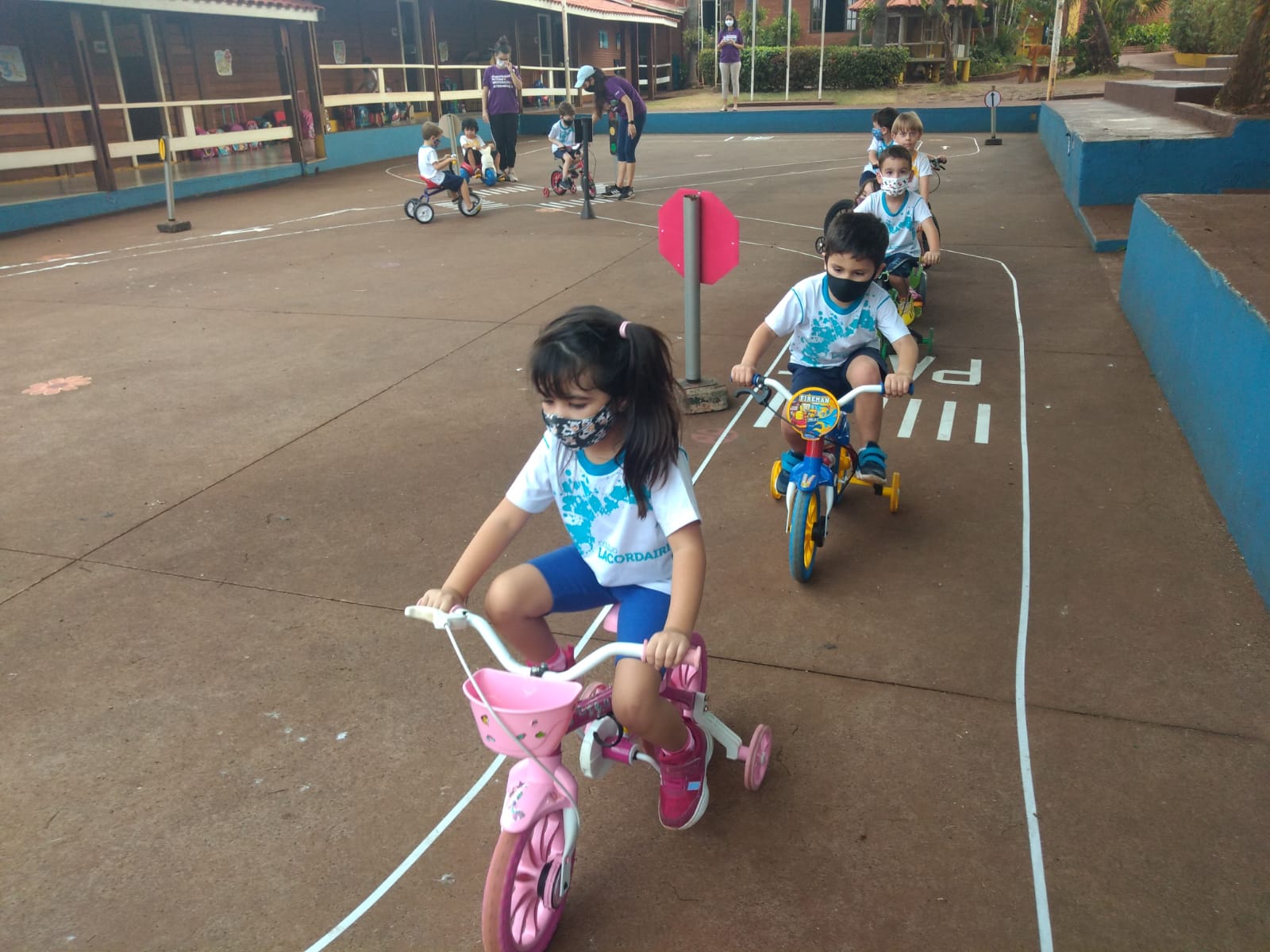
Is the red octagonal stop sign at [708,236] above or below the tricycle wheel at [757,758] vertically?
above

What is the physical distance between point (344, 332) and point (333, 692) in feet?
16.6

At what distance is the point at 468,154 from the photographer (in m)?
14.9

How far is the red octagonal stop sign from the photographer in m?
5.70

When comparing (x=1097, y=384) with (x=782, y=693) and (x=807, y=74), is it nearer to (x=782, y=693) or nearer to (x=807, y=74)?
(x=782, y=693)

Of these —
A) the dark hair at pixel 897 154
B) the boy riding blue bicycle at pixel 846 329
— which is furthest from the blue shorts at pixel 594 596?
the dark hair at pixel 897 154

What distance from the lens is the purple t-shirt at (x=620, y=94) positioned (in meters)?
13.4

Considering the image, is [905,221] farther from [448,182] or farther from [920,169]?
[448,182]

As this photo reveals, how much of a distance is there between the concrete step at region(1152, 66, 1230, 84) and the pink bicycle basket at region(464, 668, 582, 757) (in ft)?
72.3

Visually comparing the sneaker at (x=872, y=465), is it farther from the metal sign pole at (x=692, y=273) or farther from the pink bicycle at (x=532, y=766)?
the pink bicycle at (x=532, y=766)

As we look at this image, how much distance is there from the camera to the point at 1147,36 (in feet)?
129

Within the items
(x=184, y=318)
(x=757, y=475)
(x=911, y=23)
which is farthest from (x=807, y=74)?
(x=757, y=475)

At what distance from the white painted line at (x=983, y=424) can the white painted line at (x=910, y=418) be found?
1.19ft

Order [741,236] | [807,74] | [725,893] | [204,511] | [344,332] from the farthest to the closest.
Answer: [807,74] < [741,236] < [344,332] < [204,511] < [725,893]

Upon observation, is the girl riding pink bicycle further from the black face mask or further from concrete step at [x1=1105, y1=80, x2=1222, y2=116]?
concrete step at [x1=1105, y1=80, x2=1222, y2=116]
